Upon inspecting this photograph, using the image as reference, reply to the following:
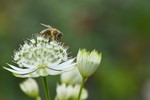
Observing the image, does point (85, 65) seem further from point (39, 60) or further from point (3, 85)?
point (3, 85)

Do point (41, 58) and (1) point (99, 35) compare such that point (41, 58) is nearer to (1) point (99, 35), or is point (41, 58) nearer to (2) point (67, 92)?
(2) point (67, 92)

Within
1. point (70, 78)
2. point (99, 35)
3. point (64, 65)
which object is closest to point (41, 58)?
point (64, 65)

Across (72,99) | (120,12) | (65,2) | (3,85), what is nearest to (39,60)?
(72,99)

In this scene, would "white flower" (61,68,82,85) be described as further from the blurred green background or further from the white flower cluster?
the blurred green background

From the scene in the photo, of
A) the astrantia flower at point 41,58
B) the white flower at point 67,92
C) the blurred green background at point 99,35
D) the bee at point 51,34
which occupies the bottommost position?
the white flower at point 67,92

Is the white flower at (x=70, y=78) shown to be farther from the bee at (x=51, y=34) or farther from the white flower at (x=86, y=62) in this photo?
the white flower at (x=86, y=62)

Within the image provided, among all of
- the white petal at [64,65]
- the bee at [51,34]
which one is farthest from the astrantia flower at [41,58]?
the bee at [51,34]
